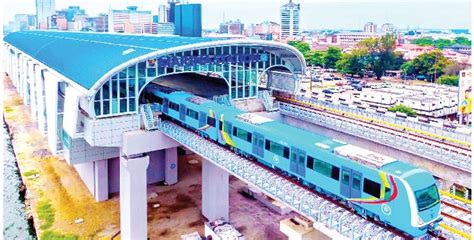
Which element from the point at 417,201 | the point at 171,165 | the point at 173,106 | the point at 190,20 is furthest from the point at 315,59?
the point at 417,201

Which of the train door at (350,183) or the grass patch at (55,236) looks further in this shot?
the grass patch at (55,236)

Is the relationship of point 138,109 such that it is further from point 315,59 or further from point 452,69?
point 315,59

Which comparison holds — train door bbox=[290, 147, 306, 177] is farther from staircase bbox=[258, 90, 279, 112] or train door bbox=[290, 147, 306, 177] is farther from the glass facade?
staircase bbox=[258, 90, 279, 112]

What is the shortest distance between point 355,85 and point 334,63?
32.4 metres

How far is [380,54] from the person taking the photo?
111062 mm

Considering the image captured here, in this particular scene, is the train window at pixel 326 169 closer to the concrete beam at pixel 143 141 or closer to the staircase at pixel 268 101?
the concrete beam at pixel 143 141

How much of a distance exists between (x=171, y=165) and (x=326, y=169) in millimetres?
20872

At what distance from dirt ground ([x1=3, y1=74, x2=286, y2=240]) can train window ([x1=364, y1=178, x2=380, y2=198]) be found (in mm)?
13016

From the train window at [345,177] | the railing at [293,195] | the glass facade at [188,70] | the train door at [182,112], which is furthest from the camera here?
the train door at [182,112]

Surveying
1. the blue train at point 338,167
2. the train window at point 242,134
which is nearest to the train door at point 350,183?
the blue train at point 338,167

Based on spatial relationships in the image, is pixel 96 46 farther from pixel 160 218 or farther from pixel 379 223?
pixel 379 223

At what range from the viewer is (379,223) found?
663 inches

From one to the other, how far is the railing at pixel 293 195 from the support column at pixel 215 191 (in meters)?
3.67

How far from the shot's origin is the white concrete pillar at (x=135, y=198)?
27719 mm
